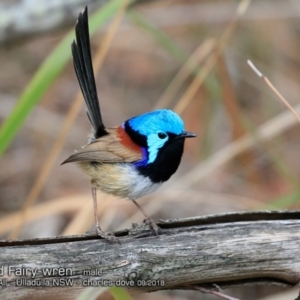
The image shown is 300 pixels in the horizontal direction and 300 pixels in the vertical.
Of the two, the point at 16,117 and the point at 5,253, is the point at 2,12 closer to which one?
the point at 16,117

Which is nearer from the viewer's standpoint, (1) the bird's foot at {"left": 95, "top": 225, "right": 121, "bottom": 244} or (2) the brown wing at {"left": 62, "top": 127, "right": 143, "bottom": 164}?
(1) the bird's foot at {"left": 95, "top": 225, "right": 121, "bottom": 244}

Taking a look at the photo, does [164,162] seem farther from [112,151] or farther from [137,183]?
[112,151]

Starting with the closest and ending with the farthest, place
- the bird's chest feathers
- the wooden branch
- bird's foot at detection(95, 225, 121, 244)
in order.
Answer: the wooden branch
bird's foot at detection(95, 225, 121, 244)
the bird's chest feathers

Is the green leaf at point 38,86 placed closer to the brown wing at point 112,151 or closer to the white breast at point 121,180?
the brown wing at point 112,151

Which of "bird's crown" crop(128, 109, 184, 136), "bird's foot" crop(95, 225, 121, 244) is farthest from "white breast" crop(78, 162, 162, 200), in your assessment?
"bird's foot" crop(95, 225, 121, 244)

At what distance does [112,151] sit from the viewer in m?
2.79

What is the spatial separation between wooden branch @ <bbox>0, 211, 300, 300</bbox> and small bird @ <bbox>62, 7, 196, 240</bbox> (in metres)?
0.33

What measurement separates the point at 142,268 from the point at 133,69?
15.3 ft

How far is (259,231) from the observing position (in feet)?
7.77

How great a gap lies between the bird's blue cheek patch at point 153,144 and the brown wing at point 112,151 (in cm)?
5

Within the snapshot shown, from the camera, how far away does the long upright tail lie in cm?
272

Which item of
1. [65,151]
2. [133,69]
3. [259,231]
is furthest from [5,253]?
[133,69]

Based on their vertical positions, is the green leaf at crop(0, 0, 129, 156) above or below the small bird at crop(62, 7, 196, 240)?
above

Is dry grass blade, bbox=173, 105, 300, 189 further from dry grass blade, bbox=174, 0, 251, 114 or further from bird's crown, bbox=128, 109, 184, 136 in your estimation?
bird's crown, bbox=128, 109, 184, 136
